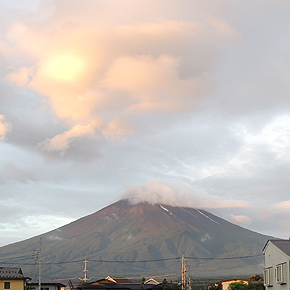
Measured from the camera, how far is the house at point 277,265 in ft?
116

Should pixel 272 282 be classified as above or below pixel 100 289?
above

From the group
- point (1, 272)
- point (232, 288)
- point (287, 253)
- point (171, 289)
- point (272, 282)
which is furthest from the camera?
point (232, 288)

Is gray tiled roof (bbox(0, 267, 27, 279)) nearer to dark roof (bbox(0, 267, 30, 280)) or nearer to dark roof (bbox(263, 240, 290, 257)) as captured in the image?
dark roof (bbox(0, 267, 30, 280))

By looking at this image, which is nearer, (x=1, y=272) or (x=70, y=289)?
(x=1, y=272)

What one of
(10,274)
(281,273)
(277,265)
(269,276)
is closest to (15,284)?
(10,274)

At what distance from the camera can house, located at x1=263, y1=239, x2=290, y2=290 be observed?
1390 inches

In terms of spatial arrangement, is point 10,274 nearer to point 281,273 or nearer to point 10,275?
point 10,275

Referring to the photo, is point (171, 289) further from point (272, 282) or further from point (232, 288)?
point (272, 282)

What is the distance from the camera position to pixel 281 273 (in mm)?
36031

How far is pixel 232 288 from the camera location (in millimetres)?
85938

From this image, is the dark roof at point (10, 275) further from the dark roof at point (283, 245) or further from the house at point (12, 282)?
the dark roof at point (283, 245)

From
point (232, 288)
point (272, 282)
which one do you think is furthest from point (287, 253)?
point (232, 288)

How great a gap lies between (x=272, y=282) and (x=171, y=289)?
41.5 metres

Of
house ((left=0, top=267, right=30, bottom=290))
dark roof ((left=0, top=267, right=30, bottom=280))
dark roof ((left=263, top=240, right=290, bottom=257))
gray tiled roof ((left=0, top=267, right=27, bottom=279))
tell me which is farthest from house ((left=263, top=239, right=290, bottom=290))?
gray tiled roof ((left=0, top=267, right=27, bottom=279))
